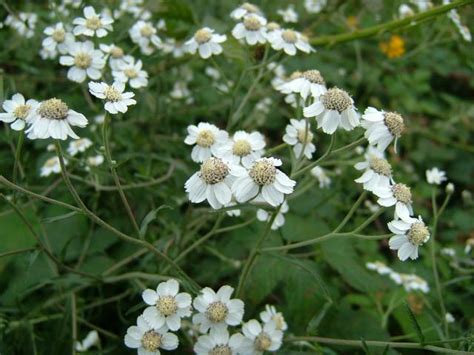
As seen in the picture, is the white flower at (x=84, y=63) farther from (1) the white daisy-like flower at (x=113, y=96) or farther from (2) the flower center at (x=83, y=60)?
(1) the white daisy-like flower at (x=113, y=96)

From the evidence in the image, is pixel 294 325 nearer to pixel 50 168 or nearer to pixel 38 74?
pixel 50 168

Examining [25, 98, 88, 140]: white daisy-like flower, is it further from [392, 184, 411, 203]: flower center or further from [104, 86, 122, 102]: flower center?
[392, 184, 411, 203]: flower center

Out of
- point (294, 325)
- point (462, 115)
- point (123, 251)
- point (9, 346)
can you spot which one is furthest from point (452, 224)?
point (9, 346)

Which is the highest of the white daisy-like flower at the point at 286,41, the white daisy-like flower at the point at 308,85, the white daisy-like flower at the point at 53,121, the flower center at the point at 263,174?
the white daisy-like flower at the point at 53,121

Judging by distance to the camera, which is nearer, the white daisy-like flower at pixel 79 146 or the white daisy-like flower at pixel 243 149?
the white daisy-like flower at pixel 243 149

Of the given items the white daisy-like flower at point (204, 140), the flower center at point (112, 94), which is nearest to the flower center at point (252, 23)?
the white daisy-like flower at point (204, 140)

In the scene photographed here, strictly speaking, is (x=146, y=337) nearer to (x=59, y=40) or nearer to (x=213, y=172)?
(x=213, y=172)
